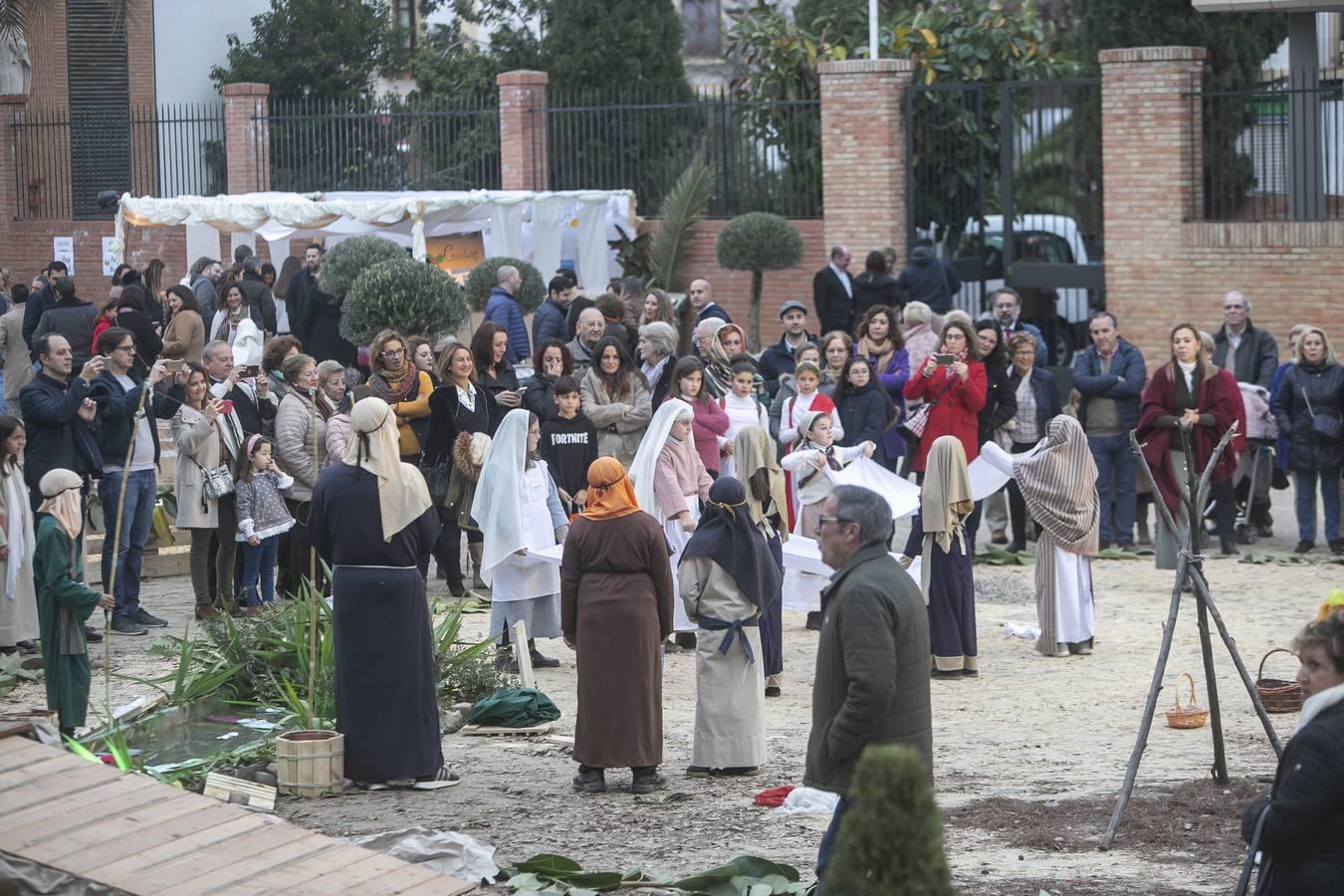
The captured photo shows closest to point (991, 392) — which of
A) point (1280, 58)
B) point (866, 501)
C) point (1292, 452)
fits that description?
point (1292, 452)

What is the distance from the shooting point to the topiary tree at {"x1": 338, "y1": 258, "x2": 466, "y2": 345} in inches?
669

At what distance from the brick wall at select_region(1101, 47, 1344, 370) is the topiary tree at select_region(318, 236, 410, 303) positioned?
8.36 m

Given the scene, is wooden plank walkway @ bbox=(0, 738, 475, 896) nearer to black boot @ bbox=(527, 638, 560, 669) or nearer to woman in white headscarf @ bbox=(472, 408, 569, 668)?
woman in white headscarf @ bbox=(472, 408, 569, 668)

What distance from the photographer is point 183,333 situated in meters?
17.9

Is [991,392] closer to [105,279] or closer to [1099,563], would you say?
[1099,563]

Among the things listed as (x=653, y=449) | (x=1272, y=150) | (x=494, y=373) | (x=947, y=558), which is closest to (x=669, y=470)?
(x=653, y=449)

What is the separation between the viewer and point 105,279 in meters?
33.0

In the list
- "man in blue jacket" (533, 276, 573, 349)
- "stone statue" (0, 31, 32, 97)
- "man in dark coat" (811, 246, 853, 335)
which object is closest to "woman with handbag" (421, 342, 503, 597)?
"man in blue jacket" (533, 276, 573, 349)

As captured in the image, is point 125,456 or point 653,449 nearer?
point 653,449

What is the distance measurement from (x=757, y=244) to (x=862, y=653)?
59.6 feet

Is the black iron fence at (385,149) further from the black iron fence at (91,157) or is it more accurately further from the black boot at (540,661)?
the black boot at (540,661)

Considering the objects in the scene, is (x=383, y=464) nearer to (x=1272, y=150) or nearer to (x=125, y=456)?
(x=125, y=456)

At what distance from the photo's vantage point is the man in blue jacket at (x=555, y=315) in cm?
1772

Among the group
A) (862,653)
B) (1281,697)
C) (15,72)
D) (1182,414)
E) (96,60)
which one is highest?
(96,60)
